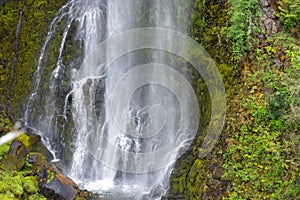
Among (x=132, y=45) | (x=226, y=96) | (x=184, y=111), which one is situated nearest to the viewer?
(x=226, y=96)

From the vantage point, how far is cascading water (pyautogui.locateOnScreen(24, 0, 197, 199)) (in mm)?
9438

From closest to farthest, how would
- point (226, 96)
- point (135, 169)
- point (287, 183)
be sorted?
1. point (287, 183)
2. point (226, 96)
3. point (135, 169)

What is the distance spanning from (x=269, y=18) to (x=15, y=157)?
242 inches

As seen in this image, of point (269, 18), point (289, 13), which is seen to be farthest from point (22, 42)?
point (289, 13)

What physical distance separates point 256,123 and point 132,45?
4.41 meters

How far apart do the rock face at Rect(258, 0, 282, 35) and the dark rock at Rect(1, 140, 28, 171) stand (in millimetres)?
5785

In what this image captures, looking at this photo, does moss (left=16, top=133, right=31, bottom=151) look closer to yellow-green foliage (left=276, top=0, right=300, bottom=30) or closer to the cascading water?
the cascading water

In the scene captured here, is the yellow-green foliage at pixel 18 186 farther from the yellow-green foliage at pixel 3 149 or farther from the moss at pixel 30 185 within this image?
the yellow-green foliage at pixel 3 149

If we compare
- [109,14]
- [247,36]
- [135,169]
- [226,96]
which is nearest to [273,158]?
[226,96]

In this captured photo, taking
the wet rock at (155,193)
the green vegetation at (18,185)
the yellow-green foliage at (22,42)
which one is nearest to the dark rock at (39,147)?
the yellow-green foliage at (22,42)

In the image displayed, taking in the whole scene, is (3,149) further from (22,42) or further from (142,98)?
(142,98)

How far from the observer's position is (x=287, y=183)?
6301 millimetres

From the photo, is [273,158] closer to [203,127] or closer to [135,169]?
[203,127]

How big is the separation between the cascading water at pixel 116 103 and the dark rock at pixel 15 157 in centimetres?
134
